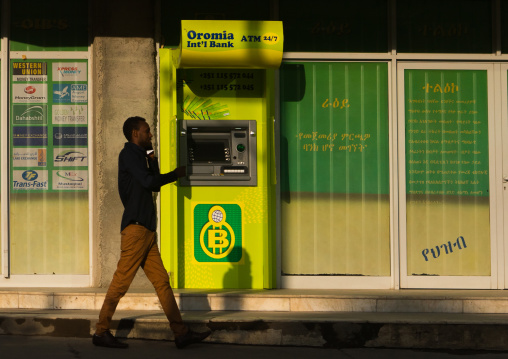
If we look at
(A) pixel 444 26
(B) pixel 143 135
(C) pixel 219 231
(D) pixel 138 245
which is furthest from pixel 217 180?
(A) pixel 444 26

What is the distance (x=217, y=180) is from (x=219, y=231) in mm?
500

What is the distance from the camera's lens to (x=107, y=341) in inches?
291

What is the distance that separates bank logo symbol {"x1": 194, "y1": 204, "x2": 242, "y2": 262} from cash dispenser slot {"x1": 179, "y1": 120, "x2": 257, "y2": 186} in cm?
26

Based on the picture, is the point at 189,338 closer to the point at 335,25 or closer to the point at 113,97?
the point at 113,97

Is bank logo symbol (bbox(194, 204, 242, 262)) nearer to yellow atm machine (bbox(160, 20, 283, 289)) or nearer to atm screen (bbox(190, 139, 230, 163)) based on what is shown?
yellow atm machine (bbox(160, 20, 283, 289))

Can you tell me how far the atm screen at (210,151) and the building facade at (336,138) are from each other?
1.83 ft

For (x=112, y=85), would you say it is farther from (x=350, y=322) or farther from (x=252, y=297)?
(x=350, y=322)

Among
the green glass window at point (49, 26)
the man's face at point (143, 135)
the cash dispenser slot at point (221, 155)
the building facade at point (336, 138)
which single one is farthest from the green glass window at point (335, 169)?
the man's face at point (143, 135)

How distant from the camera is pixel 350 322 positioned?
25.8ft

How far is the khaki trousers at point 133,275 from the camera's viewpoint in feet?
23.9

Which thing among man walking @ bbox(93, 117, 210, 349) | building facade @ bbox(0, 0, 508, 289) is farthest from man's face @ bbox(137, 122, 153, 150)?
building facade @ bbox(0, 0, 508, 289)

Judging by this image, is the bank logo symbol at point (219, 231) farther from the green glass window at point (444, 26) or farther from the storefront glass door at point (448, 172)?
the green glass window at point (444, 26)

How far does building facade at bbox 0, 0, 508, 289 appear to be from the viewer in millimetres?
9586

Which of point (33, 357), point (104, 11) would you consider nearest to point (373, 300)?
point (33, 357)
